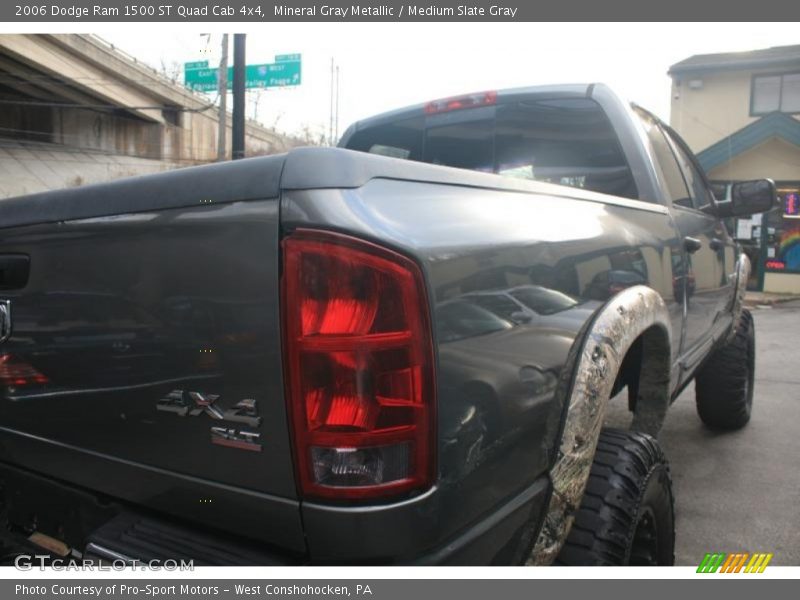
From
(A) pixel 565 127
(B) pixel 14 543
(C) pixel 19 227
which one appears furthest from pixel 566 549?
(A) pixel 565 127

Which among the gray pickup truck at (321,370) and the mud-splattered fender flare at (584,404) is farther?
the mud-splattered fender flare at (584,404)

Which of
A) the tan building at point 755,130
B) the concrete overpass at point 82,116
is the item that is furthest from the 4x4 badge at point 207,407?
the concrete overpass at point 82,116

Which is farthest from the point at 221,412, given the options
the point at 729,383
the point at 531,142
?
the point at 729,383

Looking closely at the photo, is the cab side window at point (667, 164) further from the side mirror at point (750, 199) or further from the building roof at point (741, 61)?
the building roof at point (741, 61)

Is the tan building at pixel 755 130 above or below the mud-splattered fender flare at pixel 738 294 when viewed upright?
above

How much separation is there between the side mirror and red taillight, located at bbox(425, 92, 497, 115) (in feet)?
5.08

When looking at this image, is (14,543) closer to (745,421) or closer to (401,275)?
(401,275)

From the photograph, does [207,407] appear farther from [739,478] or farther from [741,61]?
[741,61]

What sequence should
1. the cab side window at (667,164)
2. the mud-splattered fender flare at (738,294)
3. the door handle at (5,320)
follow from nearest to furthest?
the door handle at (5,320)
the cab side window at (667,164)
the mud-splattered fender flare at (738,294)

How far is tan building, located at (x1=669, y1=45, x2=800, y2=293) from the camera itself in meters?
14.4

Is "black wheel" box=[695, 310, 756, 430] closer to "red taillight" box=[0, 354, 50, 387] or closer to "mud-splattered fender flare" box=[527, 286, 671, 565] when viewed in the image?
"mud-splattered fender flare" box=[527, 286, 671, 565]

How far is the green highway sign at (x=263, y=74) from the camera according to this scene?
19.3 meters

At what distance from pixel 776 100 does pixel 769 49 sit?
5.79 feet

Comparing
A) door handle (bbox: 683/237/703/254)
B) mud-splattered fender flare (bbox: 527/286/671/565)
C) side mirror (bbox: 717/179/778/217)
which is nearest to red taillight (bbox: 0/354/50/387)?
mud-splattered fender flare (bbox: 527/286/671/565)
